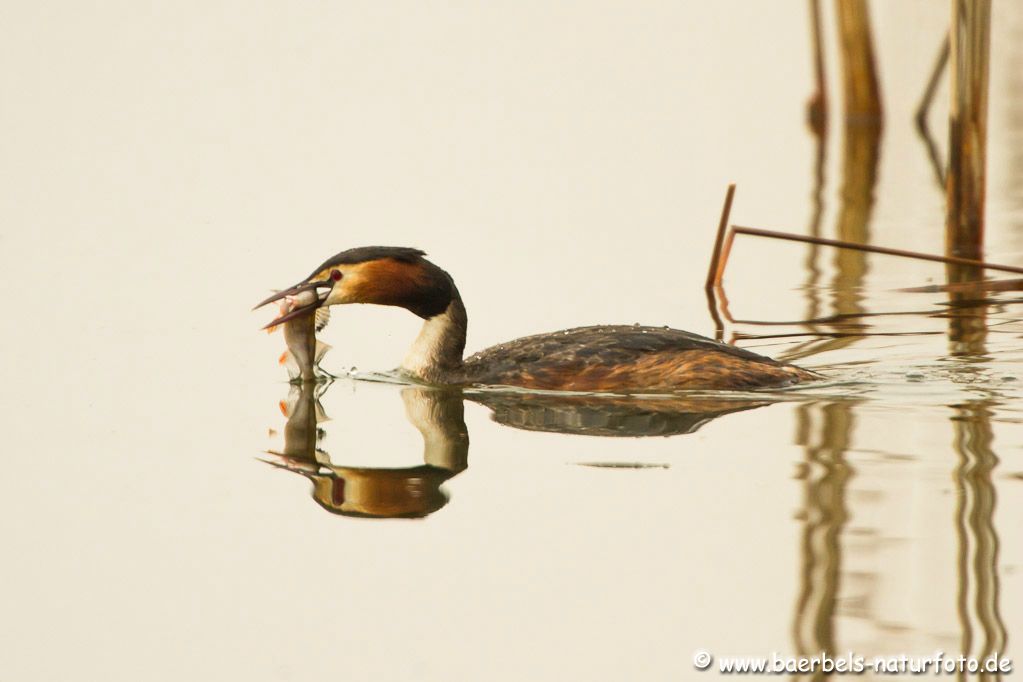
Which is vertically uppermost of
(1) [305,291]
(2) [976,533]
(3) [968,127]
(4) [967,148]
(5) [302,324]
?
(3) [968,127]

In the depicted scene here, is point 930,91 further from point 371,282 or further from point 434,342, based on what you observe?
point 371,282

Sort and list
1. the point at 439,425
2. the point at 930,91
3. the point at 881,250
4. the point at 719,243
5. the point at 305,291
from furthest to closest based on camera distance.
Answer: the point at 930,91 < the point at 719,243 < the point at 881,250 < the point at 305,291 < the point at 439,425

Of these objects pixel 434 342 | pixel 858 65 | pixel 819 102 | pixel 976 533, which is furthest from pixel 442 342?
pixel 819 102

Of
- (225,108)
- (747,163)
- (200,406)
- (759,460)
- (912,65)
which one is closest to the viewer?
(759,460)

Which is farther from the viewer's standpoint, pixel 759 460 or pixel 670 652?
pixel 759 460

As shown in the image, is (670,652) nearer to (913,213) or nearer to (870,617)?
(870,617)

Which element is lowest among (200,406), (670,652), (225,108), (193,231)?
(670,652)

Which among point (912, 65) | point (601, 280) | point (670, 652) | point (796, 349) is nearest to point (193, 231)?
point (601, 280)

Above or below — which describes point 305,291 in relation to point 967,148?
below
